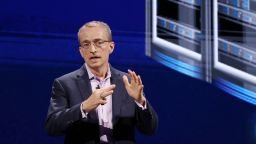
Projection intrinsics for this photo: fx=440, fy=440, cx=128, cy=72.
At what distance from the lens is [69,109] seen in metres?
1.62

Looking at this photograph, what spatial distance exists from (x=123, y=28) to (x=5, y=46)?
553 mm

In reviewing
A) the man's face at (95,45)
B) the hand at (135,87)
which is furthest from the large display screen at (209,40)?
the hand at (135,87)

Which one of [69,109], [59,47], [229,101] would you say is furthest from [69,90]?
[229,101]

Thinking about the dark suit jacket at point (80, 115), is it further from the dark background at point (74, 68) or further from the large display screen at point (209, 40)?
the large display screen at point (209, 40)

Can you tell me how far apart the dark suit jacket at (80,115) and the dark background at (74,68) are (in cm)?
26

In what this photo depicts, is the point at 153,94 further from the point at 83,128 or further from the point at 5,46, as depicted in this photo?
the point at 5,46

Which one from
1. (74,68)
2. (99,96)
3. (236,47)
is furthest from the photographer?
(236,47)

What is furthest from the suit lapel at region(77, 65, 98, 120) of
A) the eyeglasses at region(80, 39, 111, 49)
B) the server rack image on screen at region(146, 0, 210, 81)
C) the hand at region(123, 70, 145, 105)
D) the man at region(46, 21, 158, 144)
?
the server rack image on screen at region(146, 0, 210, 81)

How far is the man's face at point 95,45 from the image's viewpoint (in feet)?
5.78

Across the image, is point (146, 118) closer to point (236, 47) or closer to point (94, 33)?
point (94, 33)

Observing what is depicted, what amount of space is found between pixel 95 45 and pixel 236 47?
77 centimetres

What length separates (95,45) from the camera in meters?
1.77

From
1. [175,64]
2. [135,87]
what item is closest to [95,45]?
[135,87]

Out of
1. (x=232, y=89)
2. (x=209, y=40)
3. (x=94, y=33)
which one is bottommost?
(x=232, y=89)
